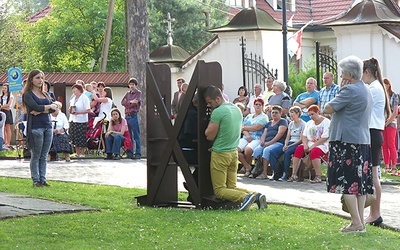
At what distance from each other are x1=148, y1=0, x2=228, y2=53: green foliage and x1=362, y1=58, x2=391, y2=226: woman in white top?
3795 cm

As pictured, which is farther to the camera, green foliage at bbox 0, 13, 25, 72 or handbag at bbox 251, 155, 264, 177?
green foliage at bbox 0, 13, 25, 72

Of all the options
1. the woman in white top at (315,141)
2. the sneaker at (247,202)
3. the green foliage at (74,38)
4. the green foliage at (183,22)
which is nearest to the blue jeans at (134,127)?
the woman in white top at (315,141)

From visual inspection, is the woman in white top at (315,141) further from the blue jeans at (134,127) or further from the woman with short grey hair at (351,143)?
the woman with short grey hair at (351,143)

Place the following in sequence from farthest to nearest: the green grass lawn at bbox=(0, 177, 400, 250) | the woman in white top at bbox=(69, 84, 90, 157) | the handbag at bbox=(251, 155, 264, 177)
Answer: the woman in white top at bbox=(69, 84, 90, 157) < the handbag at bbox=(251, 155, 264, 177) < the green grass lawn at bbox=(0, 177, 400, 250)

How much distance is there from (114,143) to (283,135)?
5.11 meters

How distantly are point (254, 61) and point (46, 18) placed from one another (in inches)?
1173

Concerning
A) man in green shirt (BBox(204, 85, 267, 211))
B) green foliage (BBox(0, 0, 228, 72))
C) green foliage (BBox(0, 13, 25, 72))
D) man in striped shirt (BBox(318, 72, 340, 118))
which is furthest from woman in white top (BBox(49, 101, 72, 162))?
green foliage (BBox(0, 0, 228, 72))

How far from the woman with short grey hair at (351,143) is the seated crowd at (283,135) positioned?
6563 mm

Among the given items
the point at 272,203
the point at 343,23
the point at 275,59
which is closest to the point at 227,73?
the point at 275,59

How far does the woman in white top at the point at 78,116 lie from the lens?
969 inches

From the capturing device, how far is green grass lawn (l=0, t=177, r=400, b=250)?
37.6ft

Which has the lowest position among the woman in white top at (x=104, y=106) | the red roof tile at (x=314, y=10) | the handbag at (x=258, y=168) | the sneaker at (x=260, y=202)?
the sneaker at (x=260, y=202)

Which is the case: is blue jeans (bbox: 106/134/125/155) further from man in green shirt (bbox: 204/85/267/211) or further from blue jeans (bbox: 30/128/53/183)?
man in green shirt (bbox: 204/85/267/211)

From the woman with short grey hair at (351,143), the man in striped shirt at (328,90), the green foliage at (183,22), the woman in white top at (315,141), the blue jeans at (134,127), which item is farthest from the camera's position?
the green foliage at (183,22)
